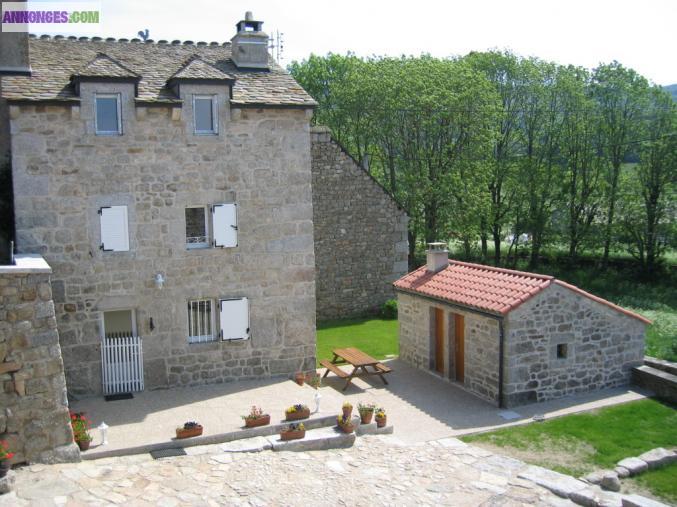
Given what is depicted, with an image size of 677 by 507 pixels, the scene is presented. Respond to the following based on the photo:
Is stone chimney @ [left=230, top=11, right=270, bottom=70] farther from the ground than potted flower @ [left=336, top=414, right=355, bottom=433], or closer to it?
farther from the ground

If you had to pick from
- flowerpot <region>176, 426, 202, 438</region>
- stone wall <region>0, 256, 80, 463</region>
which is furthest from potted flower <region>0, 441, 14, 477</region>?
flowerpot <region>176, 426, 202, 438</region>

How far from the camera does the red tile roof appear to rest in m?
15.0

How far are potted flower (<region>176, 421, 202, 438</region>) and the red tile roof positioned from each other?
22.1ft

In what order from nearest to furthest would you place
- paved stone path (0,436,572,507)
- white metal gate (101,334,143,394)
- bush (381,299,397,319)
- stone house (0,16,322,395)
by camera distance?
paved stone path (0,436,572,507)
stone house (0,16,322,395)
white metal gate (101,334,143,394)
bush (381,299,397,319)

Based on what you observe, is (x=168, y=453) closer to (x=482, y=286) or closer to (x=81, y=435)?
(x=81, y=435)

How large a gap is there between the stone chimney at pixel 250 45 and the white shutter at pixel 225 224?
3.63 metres

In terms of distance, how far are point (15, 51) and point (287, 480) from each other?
398 inches

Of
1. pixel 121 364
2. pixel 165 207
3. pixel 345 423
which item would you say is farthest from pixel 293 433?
pixel 165 207

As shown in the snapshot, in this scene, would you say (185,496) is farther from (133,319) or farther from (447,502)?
(133,319)

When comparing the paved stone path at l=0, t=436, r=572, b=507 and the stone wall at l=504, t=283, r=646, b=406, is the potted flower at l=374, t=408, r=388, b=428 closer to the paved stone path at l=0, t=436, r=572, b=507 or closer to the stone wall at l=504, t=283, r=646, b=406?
the paved stone path at l=0, t=436, r=572, b=507

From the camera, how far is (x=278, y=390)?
48.0ft

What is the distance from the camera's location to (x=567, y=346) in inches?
606

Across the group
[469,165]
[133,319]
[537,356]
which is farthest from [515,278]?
[469,165]

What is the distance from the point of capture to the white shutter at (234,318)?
49.0 feet
